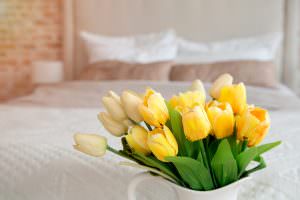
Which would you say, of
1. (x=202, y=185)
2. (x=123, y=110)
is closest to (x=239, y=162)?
(x=202, y=185)

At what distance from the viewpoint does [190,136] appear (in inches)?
26.4

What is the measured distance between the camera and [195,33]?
342cm

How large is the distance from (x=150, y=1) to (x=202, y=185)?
2970mm

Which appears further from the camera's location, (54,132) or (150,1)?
(150,1)

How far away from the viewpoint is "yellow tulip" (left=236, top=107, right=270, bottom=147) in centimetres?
67

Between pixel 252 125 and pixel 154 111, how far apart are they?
164mm

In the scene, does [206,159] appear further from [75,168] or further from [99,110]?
[99,110]

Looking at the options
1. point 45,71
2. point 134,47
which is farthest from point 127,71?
point 45,71

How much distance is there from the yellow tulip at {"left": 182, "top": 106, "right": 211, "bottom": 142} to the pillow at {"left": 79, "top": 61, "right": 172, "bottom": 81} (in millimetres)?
2149

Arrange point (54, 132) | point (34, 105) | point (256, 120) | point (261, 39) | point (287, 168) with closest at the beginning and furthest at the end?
point (256, 120) → point (287, 168) → point (54, 132) → point (34, 105) → point (261, 39)

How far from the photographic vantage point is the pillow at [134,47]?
125 inches

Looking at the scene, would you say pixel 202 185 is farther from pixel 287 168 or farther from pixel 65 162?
pixel 65 162

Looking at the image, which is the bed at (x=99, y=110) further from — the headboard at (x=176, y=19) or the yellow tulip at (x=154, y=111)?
the yellow tulip at (x=154, y=111)

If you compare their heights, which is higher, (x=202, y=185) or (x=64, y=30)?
(x=64, y=30)
